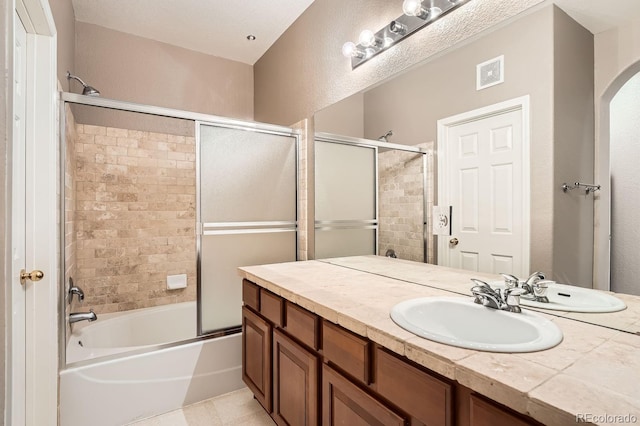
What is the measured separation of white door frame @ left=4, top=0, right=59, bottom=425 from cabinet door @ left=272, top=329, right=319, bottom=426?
1.10 m

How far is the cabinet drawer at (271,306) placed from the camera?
1544 mm

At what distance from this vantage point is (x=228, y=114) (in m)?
3.29

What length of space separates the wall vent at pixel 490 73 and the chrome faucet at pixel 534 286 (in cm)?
74

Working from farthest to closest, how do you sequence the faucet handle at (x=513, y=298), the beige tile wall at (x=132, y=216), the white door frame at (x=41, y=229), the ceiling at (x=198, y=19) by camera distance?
the beige tile wall at (x=132, y=216)
the ceiling at (x=198, y=19)
the white door frame at (x=41, y=229)
the faucet handle at (x=513, y=298)

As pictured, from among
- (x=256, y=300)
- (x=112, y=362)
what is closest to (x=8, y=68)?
(x=256, y=300)

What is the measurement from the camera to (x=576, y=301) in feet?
3.46

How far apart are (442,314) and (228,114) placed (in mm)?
2872

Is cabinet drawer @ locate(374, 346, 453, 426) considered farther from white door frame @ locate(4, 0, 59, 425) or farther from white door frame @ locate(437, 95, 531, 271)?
white door frame @ locate(4, 0, 59, 425)

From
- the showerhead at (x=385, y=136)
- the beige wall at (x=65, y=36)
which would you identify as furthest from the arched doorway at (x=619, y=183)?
the beige wall at (x=65, y=36)

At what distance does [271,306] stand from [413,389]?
0.91m

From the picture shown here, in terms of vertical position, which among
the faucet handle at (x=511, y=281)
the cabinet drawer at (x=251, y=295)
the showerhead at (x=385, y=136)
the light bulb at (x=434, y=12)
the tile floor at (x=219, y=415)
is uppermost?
the light bulb at (x=434, y=12)

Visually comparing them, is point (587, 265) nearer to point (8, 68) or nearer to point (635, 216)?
point (635, 216)

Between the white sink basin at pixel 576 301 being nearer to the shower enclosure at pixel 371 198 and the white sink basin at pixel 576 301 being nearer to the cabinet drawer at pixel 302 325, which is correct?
the shower enclosure at pixel 371 198

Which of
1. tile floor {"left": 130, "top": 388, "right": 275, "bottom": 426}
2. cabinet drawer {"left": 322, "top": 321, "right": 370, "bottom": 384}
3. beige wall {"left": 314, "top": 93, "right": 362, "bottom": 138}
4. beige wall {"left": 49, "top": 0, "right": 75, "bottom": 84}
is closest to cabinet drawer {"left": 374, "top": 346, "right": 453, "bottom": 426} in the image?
cabinet drawer {"left": 322, "top": 321, "right": 370, "bottom": 384}
